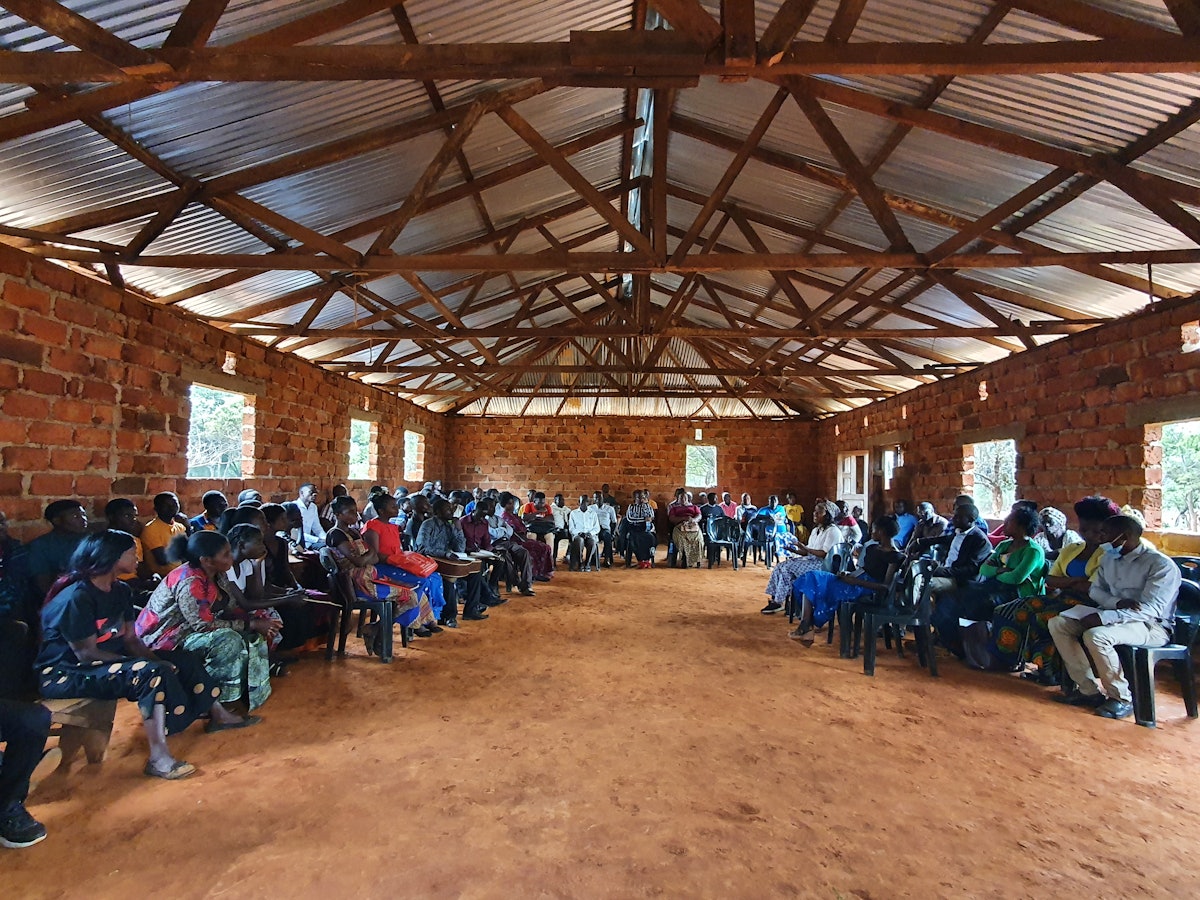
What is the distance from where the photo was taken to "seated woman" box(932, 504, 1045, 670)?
16.6ft

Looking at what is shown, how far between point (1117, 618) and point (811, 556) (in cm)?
259

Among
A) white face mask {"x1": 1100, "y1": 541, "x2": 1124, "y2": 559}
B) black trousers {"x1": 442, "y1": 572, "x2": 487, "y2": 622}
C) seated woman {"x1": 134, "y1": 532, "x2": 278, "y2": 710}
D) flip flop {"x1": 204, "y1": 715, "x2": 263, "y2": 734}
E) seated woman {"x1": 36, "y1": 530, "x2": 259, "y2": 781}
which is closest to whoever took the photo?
seated woman {"x1": 36, "y1": 530, "x2": 259, "y2": 781}

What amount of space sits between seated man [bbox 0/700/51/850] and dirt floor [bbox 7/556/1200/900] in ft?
0.33

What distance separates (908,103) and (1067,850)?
4.59 m

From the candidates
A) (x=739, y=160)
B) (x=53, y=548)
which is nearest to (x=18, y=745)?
(x=53, y=548)

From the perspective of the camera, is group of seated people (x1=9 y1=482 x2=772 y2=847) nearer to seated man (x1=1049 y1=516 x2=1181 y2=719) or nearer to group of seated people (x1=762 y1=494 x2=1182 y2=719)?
group of seated people (x1=762 y1=494 x2=1182 y2=719)

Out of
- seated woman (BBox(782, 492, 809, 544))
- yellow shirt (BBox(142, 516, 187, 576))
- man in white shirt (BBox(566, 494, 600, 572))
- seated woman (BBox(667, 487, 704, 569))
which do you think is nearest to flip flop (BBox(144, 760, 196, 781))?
yellow shirt (BBox(142, 516, 187, 576))

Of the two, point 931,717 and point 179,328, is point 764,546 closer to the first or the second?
point 931,717

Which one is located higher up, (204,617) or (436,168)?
(436,168)

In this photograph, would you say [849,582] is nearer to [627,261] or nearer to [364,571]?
[627,261]

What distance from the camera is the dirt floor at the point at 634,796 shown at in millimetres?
2336

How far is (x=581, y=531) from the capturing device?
10.4 meters

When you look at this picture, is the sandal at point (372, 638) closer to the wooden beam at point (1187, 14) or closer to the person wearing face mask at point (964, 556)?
the person wearing face mask at point (964, 556)

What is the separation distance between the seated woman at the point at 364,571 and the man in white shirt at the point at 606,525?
5.57m
